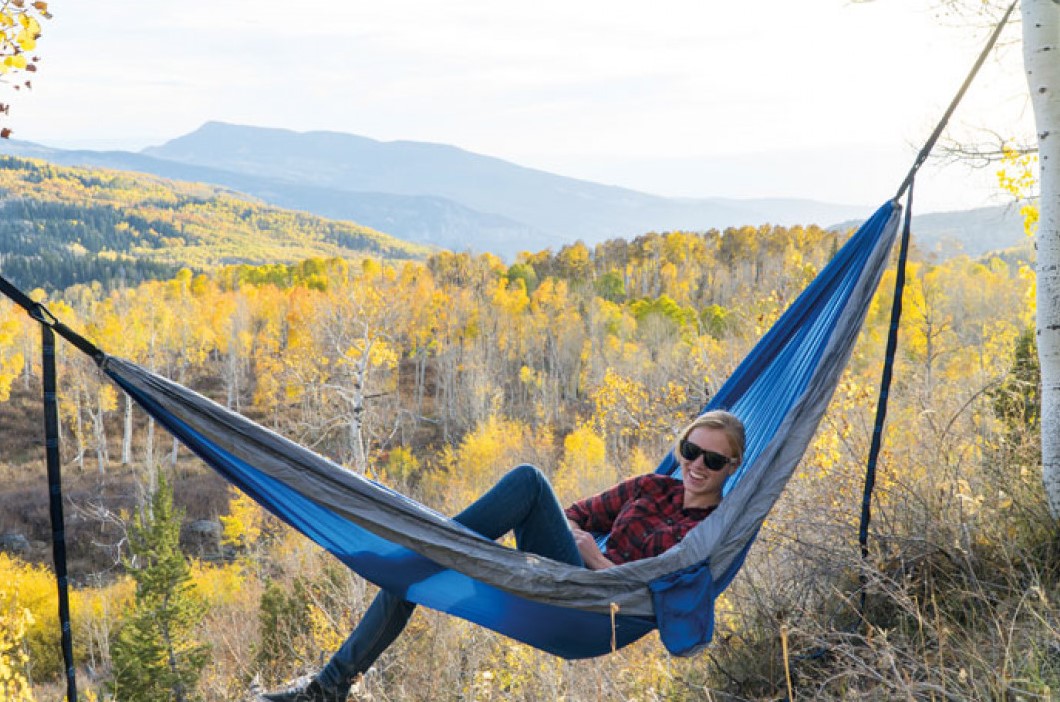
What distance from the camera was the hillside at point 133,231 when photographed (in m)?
68.5

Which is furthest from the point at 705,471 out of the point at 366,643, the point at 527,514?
the point at 366,643

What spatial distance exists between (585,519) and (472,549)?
0.58 m

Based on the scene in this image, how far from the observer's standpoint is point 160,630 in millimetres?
12570

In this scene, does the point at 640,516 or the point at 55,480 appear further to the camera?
the point at 640,516

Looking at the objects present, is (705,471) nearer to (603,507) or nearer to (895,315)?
(603,507)

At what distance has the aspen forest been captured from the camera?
2.30 metres

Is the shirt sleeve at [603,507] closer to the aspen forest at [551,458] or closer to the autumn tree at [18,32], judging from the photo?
the aspen forest at [551,458]

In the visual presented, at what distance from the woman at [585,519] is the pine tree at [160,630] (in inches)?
461

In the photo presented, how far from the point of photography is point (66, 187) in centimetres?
10969

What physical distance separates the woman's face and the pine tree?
12.0 meters

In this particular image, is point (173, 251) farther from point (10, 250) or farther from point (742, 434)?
point (742, 434)

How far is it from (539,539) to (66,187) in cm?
12455

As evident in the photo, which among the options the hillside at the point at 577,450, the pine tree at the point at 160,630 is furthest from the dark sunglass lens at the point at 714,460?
→ the pine tree at the point at 160,630

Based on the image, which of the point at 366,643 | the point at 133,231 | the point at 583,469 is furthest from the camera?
the point at 133,231
